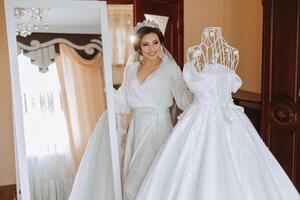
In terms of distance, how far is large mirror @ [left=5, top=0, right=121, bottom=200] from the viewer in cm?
171

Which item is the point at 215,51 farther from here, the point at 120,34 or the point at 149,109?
the point at 120,34

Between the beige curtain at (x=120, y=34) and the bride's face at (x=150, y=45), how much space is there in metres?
1.09

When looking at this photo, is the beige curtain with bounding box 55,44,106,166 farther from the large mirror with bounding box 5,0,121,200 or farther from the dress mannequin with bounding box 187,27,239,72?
the dress mannequin with bounding box 187,27,239,72

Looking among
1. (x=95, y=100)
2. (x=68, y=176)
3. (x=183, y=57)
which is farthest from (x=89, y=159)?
(x=183, y=57)

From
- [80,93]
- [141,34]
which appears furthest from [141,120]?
[141,34]

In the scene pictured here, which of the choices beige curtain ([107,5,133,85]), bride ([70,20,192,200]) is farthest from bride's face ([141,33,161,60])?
beige curtain ([107,5,133,85])

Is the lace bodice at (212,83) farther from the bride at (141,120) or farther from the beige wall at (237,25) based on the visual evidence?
the beige wall at (237,25)

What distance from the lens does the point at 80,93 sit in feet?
6.06

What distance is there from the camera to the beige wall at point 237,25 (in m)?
3.18

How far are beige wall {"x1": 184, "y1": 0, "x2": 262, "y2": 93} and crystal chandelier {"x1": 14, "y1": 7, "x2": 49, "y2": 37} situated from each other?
1.72 m

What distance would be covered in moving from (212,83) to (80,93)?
67 cm

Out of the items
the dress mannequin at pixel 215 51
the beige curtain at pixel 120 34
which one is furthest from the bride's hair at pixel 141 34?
the beige curtain at pixel 120 34

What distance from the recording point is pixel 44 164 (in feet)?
5.90

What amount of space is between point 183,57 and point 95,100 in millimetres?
1404
